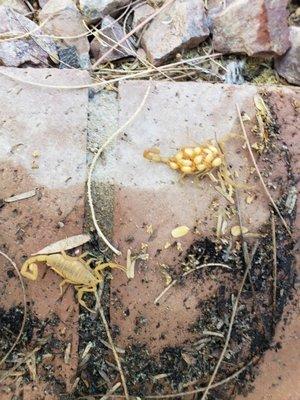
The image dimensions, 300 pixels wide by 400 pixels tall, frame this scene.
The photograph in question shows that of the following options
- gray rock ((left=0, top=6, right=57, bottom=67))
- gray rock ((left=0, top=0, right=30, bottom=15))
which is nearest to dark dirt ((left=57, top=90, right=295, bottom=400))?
gray rock ((left=0, top=6, right=57, bottom=67))

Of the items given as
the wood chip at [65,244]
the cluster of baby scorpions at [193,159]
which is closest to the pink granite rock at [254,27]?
the cluster of baby scorpions at [193,159]

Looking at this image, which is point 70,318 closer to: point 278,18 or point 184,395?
point 184,395

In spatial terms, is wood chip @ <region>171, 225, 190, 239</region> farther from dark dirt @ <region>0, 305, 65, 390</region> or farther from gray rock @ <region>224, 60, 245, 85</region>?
gray rock @ <region>224, 60, 245, 85</region>

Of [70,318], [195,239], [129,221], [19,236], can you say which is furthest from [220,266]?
[19,236]

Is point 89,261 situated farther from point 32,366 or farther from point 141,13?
point 141,13

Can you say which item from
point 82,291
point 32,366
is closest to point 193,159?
point 82,291

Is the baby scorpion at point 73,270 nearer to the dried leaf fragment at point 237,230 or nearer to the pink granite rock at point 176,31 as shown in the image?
the dried leaf fragment at point 237,230
